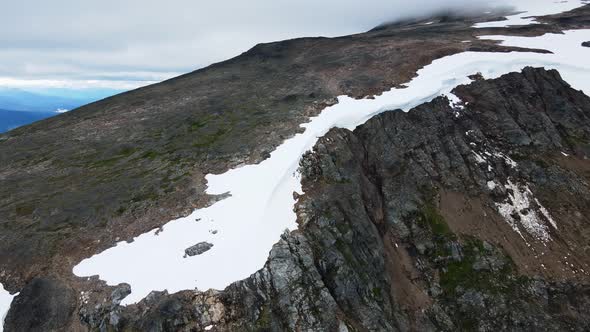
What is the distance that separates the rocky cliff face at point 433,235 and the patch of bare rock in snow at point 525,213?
0.39 ft

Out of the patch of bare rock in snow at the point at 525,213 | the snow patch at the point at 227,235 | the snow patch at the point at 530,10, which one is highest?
the snow patch at the point at 227,235

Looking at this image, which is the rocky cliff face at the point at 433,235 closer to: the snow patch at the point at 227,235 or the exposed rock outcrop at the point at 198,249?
the snow patch at the point at 227,235

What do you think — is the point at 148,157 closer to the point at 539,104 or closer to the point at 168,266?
the point at 168,266

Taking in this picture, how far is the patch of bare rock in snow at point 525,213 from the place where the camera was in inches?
1172

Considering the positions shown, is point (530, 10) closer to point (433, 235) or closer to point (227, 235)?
point (433, 235)

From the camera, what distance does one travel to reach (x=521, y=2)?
110m

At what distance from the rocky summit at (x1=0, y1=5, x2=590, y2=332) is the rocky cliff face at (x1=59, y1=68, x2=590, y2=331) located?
12 centimetres

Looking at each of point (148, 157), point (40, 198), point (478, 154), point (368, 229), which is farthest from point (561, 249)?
point (40, 198)

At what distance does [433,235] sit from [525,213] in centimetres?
1007

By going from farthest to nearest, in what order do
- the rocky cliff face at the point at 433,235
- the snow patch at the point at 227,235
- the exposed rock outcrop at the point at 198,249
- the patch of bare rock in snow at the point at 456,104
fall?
the patch of bare rock in snow at the point at 456,104
the exposed rock outcrop at the point at 198,249
the snow patch at the point at 227,235
the rocky cliff face at the point at 433,235

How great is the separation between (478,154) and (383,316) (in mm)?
22111

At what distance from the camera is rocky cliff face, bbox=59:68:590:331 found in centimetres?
1816

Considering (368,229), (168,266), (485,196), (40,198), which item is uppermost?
(40,198)

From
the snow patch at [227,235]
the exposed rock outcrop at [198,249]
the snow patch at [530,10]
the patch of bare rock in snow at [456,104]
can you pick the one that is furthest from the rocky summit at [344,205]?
the snow patch at [530,10]
